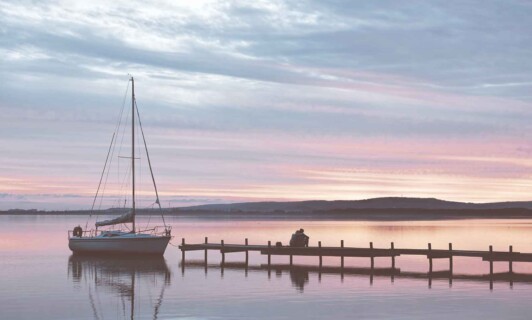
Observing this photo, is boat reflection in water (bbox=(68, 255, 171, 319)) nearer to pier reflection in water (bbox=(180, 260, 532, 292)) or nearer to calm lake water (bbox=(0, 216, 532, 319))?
calm lake water (bbox=(0, 216, 532, 319))

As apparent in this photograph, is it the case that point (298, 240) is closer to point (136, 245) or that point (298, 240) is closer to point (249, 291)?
point (136, 245)

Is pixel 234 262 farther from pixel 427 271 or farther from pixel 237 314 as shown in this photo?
pixel 237 314

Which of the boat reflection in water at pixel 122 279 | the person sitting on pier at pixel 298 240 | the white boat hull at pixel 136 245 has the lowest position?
the boat reflection in water at pixel 122 279

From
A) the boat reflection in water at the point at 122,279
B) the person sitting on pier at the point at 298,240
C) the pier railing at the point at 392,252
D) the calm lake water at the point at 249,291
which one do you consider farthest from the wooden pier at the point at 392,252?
the boat reflection in water at the point at 122,279

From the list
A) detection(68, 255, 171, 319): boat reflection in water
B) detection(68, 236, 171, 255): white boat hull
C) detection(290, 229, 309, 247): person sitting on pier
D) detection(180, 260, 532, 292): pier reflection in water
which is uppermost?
detection(290, 229, 309, 247): person sitting on pier

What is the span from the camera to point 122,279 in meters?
44.1

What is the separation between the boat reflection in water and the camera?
3249cm

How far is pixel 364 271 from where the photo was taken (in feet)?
156

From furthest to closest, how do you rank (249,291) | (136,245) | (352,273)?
(136,245) < (352,273) < (249,291)

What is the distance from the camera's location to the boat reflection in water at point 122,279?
32491 millimetres

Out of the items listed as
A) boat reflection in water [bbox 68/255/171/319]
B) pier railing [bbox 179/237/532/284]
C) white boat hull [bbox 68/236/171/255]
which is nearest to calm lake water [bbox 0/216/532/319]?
boat reflection in water [bbox 68/255/171/319]

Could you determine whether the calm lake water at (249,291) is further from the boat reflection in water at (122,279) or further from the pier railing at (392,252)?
the pier railing at (392,252)

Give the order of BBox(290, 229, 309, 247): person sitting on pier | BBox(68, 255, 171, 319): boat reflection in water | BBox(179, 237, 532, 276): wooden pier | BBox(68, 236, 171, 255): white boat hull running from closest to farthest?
BBox(68, 255, 171, 319): boat reflection in water
BBox(179, 237, 532, 276): wooden pier
BBox(290, 229, 309, 247): person sitting on pier
BBox(68, 236, 171, 255): white boat hull

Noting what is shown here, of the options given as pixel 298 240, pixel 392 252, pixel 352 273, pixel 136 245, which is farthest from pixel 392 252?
pixel 136 245
